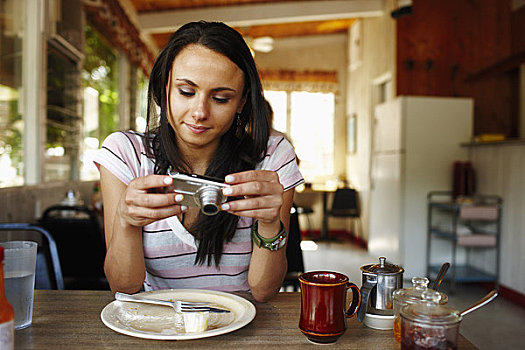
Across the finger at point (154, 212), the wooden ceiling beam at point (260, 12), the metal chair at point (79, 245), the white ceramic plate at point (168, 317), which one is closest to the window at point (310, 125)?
the wooden ceiling beam at point (260, 12)

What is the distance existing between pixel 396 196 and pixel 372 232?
92cm

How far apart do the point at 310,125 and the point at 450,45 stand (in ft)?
9.58

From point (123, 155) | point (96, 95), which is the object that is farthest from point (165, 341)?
point (96, 95)

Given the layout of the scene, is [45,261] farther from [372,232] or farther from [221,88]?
[372,232]

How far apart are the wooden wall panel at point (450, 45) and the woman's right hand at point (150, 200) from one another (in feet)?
14.5

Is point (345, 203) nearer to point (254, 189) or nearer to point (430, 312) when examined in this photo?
point (254, 189)

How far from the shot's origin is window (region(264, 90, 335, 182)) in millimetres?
7391

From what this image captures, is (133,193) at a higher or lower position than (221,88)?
lower

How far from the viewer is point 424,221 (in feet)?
14.3

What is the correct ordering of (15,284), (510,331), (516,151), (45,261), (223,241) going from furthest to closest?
(516,151) < (510,331) < (45,261) < (223,241) < (15,284)

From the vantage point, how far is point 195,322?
2.56 feet

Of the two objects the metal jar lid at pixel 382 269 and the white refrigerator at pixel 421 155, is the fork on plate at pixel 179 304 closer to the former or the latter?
the metal jar lid at pixel 382 269

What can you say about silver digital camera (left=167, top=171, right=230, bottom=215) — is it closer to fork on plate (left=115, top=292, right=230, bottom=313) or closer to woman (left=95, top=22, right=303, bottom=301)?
woman (left=95, top=22, right=303, bottom=301)

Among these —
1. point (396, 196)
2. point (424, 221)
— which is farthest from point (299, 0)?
point (424, 221)
